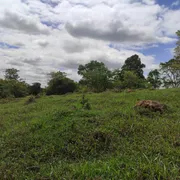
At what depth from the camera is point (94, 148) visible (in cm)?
339

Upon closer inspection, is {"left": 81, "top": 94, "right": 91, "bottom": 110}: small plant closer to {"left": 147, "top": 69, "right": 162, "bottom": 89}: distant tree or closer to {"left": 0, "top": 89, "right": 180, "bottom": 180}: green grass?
{"left": 0, "top": 89, "right": 180, "bottom": 180}: green grass

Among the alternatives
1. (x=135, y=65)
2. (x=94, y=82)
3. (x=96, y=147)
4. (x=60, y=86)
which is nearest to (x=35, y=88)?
(x=60, y=86)

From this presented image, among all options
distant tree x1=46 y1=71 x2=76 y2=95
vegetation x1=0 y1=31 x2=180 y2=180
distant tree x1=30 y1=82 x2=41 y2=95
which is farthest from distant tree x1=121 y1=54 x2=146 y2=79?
vegetation x1=0 y1=31 x2=180 y2=180

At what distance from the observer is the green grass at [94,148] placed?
2420 mm

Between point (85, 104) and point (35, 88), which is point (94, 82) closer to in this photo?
point (35, 88)

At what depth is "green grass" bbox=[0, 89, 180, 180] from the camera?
7.94 ft

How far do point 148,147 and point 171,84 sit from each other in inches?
1131

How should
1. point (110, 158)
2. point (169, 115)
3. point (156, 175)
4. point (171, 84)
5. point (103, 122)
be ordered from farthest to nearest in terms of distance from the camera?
point (171, 84), point (169, 115), point (103, 122), point (110, 158), point (156, 175)

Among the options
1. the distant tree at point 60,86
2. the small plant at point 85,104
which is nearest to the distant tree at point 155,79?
the distant tree at point 60,86

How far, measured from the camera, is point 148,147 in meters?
3.09

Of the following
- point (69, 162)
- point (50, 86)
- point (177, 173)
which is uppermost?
point (50, 86)

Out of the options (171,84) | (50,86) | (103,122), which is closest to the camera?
(103,122)

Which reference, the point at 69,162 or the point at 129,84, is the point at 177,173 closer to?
the point at 69,162

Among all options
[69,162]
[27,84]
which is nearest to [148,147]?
[69,162]
